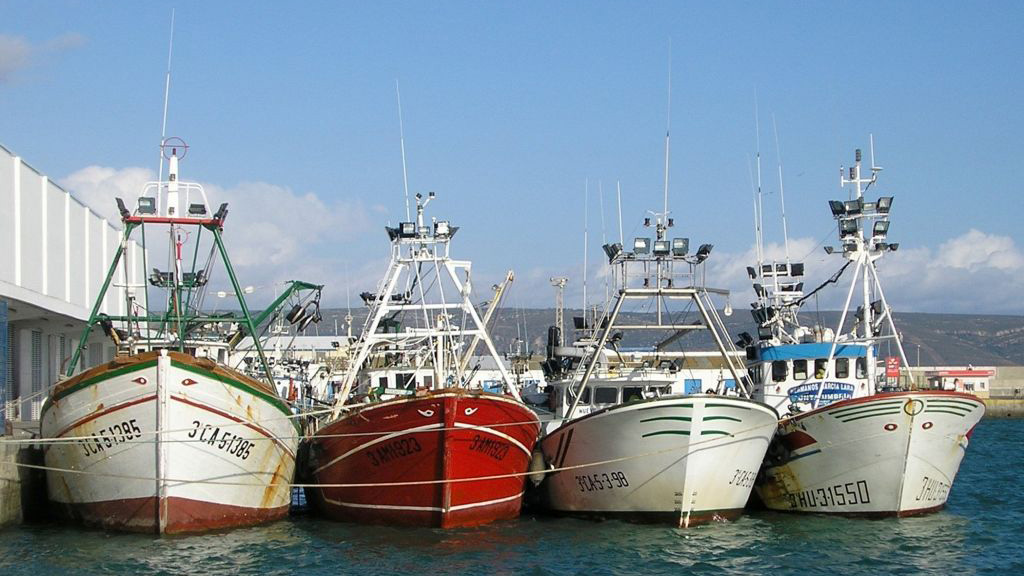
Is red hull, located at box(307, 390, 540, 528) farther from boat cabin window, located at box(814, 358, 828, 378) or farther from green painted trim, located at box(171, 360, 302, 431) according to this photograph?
boat cabin window, located at box(814, 358, 828, 378)

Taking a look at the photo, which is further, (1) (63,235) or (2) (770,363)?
(1) (63,235)

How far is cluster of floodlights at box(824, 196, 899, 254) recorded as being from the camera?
26234mm

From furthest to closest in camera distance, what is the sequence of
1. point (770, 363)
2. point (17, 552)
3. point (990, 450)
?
point (990, 450) < point (770, 363) < point (17, 552)

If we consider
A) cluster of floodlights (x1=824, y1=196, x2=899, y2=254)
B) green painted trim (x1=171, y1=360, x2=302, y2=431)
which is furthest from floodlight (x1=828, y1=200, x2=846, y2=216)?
green painted trim (x1=171, y1=360, x2=302, y2=431)

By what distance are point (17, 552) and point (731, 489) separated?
497 inches

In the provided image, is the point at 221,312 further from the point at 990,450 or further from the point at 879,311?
the point at 990,450

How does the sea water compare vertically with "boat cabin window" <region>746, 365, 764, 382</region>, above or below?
below

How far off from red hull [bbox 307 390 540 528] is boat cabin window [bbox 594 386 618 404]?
12.4ft

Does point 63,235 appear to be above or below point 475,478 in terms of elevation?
above

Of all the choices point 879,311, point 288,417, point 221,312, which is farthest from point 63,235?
point 879,311

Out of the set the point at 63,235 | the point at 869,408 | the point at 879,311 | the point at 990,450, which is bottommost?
the point at 990,450

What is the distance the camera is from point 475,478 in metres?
22.5

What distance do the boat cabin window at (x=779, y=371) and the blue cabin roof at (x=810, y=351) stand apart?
6.2 inches

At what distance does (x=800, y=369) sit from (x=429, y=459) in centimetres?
1051
